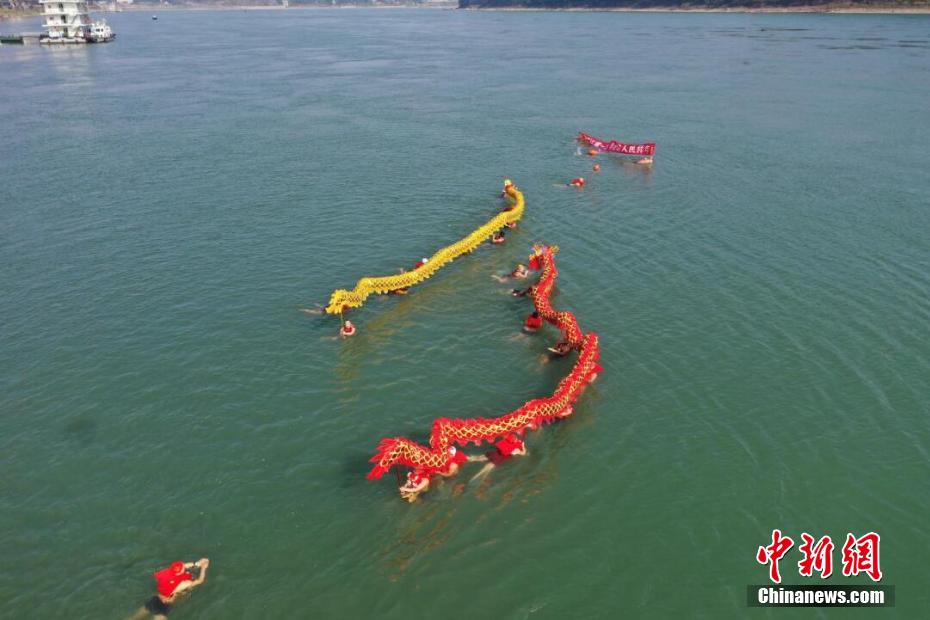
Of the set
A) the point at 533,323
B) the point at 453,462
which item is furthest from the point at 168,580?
the point at 533,323

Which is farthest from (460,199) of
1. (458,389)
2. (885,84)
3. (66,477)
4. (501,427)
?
(885,84)

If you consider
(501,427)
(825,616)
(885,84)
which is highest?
(885,84)

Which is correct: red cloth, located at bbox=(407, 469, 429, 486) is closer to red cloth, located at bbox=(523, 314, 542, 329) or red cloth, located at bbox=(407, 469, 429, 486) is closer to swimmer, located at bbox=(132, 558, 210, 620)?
swimmer, located at bbox=(132, 558, 210, 620)

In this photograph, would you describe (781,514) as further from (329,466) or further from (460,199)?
(460,199)

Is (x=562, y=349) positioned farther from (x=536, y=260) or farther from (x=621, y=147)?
(x=621, y=147)

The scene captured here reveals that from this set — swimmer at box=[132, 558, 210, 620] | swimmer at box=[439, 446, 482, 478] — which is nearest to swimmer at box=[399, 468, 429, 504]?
swimmer at box=[439, 446, 482, 478]

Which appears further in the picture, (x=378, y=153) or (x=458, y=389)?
(x=378, y=153)
